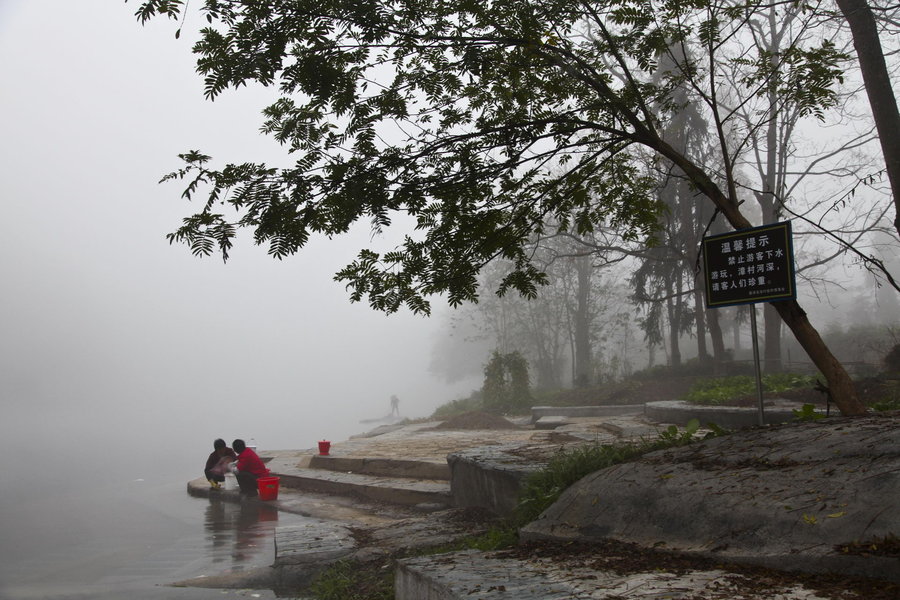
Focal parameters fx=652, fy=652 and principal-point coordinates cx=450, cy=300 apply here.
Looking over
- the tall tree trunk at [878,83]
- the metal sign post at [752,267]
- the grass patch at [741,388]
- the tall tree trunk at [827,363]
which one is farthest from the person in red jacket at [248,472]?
the tall tree trunk at [878,83]

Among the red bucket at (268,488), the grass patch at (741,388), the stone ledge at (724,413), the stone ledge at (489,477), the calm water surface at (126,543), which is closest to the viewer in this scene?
the calm water surface at (126,543)

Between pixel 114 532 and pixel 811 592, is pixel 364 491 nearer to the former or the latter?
pixel 114 532

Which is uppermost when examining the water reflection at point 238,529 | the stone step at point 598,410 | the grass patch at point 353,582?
the stone step at point 598,410

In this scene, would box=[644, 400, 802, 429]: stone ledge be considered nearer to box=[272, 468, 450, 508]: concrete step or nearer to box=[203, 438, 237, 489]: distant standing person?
box=[272, 468, 450, 508]: concrete step

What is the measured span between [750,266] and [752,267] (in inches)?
0.8

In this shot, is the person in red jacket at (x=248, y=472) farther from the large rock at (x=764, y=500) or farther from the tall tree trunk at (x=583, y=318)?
the tall tree trunk at (x=583, y=318)

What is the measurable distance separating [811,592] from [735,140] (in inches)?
852

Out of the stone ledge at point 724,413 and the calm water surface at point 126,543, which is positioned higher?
the stone ledge at point 724,413

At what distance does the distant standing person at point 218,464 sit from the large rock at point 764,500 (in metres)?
9.14

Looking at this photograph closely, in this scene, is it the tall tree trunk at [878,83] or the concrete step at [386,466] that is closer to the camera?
the tall tree trunk at [878,83]

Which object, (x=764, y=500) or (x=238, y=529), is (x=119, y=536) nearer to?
(x=238, y=529)

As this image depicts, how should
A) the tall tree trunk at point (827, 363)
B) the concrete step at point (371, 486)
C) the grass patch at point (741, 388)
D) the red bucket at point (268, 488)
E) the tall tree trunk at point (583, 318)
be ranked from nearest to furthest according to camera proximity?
the tall tree trunk at point (827, 363) < the concrete step at point (371, 486) < the red bucket at point (268, 488) < the grass patch at point (741, 388) < the tall tree trunk at point (583, 318)

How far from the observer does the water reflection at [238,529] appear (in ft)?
24.5

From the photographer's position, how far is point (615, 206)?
786cm
